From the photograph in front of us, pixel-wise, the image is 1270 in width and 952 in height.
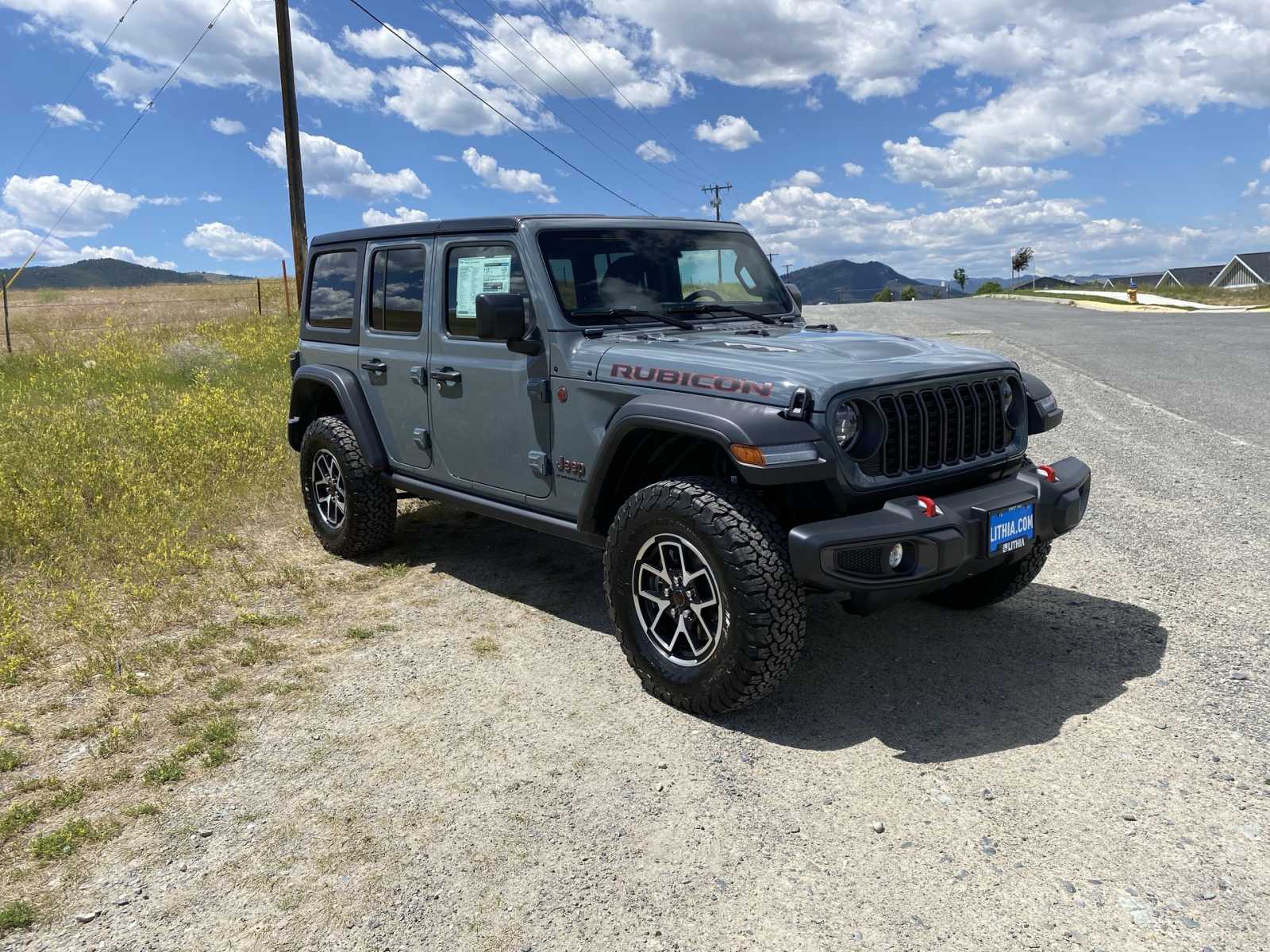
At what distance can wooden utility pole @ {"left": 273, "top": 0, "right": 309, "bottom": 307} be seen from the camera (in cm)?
1421

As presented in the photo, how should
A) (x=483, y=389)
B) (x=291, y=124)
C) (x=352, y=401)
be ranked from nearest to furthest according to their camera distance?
(x=483, y=389), (x=352, y=401), (x=291, y=124)

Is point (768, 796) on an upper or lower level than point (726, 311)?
lower

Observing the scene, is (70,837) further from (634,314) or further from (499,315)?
(634,314)

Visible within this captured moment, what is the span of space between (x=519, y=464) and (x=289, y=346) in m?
11.7

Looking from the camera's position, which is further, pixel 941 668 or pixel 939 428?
pixel 941 668

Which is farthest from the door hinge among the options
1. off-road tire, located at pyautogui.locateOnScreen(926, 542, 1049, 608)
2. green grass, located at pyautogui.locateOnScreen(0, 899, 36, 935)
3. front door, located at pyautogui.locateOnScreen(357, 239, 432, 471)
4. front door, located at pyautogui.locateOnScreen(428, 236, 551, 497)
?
green grass, located at pyautogui.locateOnScreen(0, 899, 36, 935)

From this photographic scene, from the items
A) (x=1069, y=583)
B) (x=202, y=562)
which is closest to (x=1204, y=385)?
(x=1069, y=583)

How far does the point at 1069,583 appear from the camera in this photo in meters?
4.94

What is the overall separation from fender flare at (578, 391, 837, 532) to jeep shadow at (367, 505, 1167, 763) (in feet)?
3.30

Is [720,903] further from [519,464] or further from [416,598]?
[416,598]

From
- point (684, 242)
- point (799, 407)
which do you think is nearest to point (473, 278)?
point (684, 242)

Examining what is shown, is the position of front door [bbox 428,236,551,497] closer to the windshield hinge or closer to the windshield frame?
the windshield frame

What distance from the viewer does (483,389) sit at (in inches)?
180

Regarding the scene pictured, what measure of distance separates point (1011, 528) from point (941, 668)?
0.82 meters
